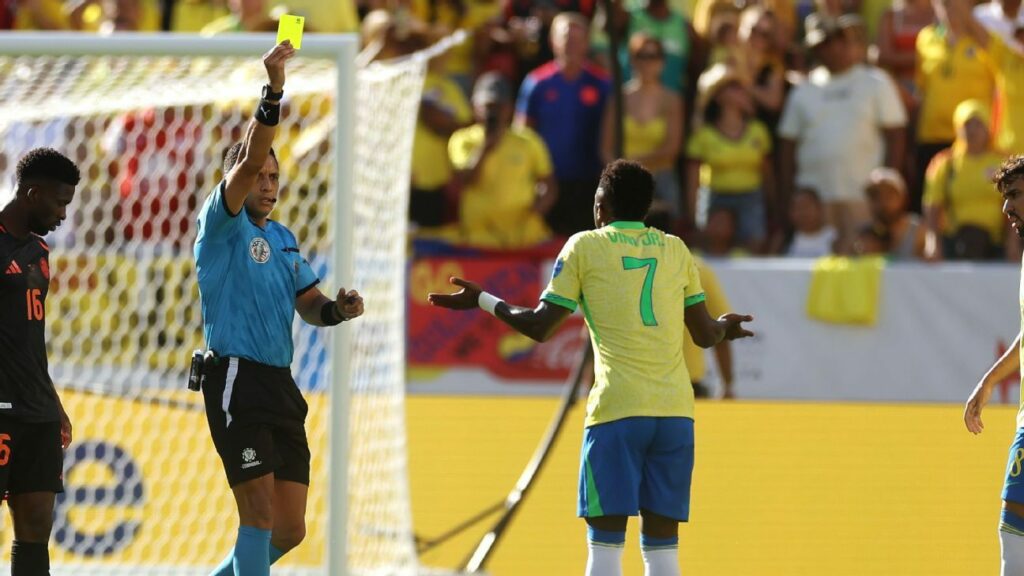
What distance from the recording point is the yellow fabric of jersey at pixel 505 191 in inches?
447

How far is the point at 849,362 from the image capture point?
11180 millimetres

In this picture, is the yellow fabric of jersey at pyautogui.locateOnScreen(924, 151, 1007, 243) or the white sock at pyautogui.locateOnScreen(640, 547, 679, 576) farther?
the yellow fabric of jersey at pyautogui.locateOnScreen(924, 151, 1007, 243)

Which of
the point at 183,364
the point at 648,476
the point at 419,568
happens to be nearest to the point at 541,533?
the point at 419,568

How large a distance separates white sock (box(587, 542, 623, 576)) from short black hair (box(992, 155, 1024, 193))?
1.74 meters

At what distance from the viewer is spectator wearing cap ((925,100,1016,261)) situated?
11.1 meters

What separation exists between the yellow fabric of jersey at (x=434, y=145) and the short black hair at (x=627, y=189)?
6597 millimetres

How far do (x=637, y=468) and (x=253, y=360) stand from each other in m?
1.29

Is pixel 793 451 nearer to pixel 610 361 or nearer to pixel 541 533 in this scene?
pixel 541 533

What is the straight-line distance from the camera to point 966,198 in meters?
11.2

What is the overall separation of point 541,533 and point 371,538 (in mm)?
894

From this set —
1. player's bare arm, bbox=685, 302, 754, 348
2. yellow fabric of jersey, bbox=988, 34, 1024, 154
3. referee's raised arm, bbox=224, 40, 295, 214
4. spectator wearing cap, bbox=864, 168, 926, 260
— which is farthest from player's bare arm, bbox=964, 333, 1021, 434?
yellow fabric of jersey, bbox=988, 34, 1024, 154

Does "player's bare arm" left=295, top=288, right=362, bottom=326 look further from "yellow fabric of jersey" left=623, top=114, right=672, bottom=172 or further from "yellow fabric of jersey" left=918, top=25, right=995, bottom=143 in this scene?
"yellow fabric of jersey" left=918, top=25, right=995, bottom=143

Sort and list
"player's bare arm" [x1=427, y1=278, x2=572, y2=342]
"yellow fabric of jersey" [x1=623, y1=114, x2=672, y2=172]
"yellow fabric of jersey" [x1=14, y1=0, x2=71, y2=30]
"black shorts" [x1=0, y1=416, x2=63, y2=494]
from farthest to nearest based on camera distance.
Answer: "yellow fabric of jersey" [x1=14, y1=0, x2=71, y2=30], "yellow fabric of jersey" [x1=623, y1=114, x2=672, y2=172], "player's bare arm" [x1=427, y1=278, x2=572, y2=342], "black shorts" [x1=0, y1=416, x2=63, y2=494]

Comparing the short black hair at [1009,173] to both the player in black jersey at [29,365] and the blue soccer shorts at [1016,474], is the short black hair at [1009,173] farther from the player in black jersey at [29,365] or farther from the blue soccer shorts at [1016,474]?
the player in black jersey at [29,365]
